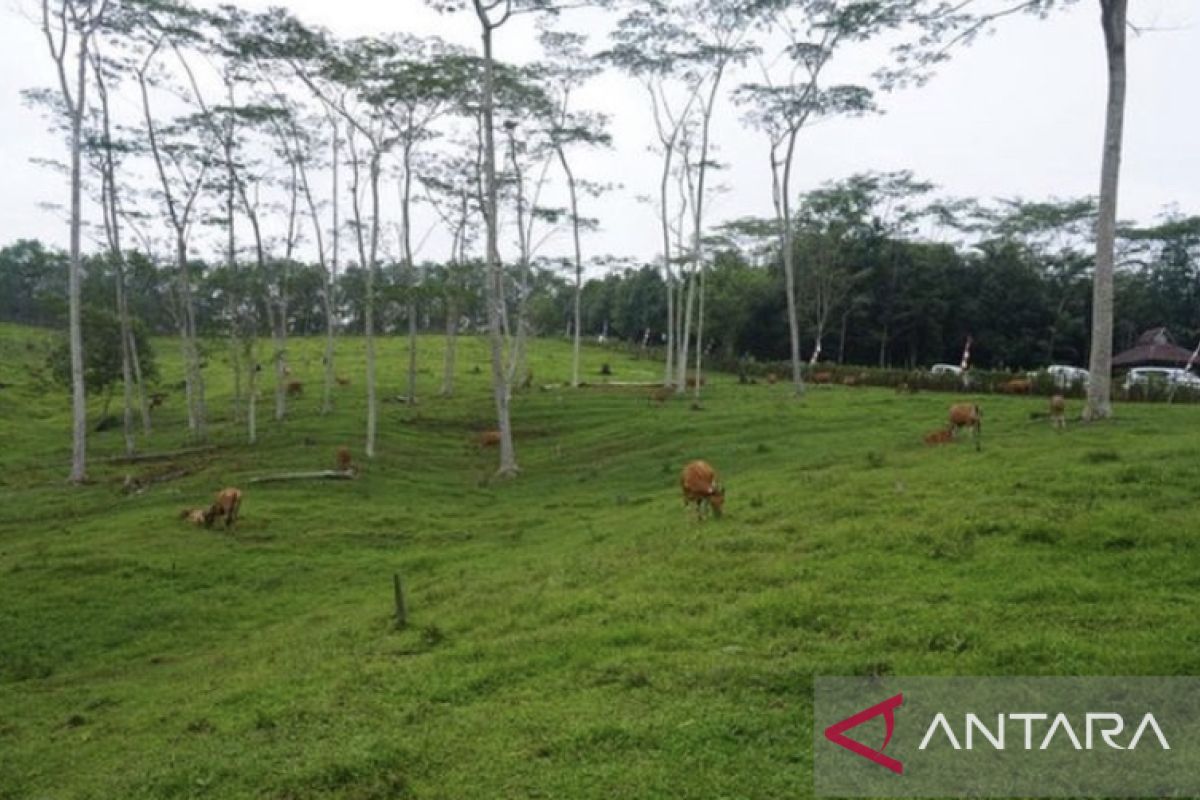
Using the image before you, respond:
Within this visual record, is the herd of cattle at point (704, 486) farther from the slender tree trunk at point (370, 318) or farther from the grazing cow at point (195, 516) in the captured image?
the slender tree trunk at point (370, 318)

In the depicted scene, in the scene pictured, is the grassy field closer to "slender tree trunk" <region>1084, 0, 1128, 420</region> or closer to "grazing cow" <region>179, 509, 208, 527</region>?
"grazing cow" <region>179, 509, 208, 527</region>

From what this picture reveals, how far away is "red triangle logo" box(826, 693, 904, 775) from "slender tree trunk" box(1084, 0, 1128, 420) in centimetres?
1457

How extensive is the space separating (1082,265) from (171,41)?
57.3m

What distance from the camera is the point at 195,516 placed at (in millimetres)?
18641

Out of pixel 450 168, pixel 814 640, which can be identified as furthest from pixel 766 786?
pixel 450 168

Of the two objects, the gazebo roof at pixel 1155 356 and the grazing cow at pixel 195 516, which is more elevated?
the gazebo roof at pixel 1155 356

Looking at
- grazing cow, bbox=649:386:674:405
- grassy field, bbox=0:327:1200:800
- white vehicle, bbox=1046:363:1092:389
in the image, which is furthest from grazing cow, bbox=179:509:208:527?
white vehicle, bbox=1046:363:1092:389

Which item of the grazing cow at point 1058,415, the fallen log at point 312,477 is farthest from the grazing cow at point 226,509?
the grazing cow at point 1058,415

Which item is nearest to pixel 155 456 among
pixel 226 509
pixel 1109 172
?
pixel 226 509

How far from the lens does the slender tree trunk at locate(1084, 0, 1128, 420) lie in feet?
58.4

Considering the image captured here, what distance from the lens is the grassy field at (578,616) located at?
6.32m

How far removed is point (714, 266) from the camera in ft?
231

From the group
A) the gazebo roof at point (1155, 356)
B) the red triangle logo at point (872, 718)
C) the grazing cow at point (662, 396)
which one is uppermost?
the gazebo roof at point (1155, 356)

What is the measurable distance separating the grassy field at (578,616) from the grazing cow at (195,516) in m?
0.39
